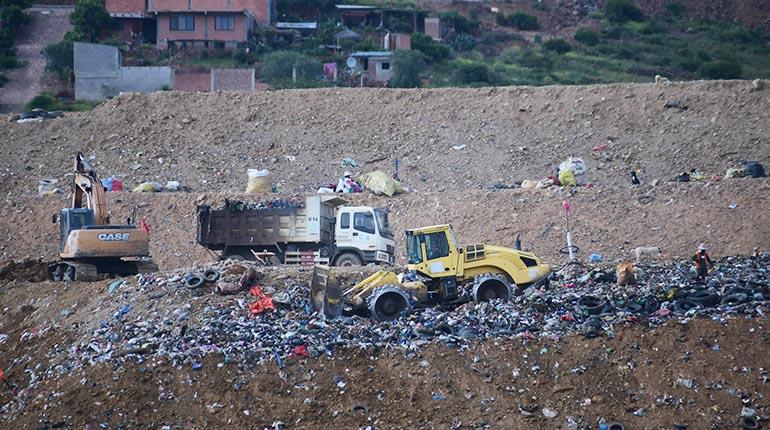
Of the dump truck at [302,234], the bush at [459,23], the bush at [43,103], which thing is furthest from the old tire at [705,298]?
the bush at [459,23]

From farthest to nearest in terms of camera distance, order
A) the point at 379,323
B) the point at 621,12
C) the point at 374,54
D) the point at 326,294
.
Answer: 1. the point at 621,12
2. the point at 374,54
3. the point at 326,294
4. the point at 379,323

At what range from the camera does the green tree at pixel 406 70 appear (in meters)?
40.7

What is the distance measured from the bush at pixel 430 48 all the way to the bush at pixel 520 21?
23.9 feet

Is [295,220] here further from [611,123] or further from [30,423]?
[611,123]

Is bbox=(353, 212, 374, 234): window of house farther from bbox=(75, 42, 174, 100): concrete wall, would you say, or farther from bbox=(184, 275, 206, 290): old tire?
bbox=(75, 42, 174, 100): concrete wall

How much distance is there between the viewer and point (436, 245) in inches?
628

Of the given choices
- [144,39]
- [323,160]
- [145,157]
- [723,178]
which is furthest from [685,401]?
[144,39]

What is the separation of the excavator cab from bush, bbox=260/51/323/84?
2040 centimetres

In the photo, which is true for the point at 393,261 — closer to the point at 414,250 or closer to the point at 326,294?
the point at 414,250

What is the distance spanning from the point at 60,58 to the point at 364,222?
24970mm

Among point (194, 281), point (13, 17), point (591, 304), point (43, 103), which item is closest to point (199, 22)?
point (13, 17)

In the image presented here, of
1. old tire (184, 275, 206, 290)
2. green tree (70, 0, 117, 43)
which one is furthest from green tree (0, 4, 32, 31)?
old tire (184, 275, 206, 290)

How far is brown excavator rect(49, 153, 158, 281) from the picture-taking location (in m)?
18.5

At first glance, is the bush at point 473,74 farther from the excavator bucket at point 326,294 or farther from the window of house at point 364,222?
the excavator bucket at point 326,294
